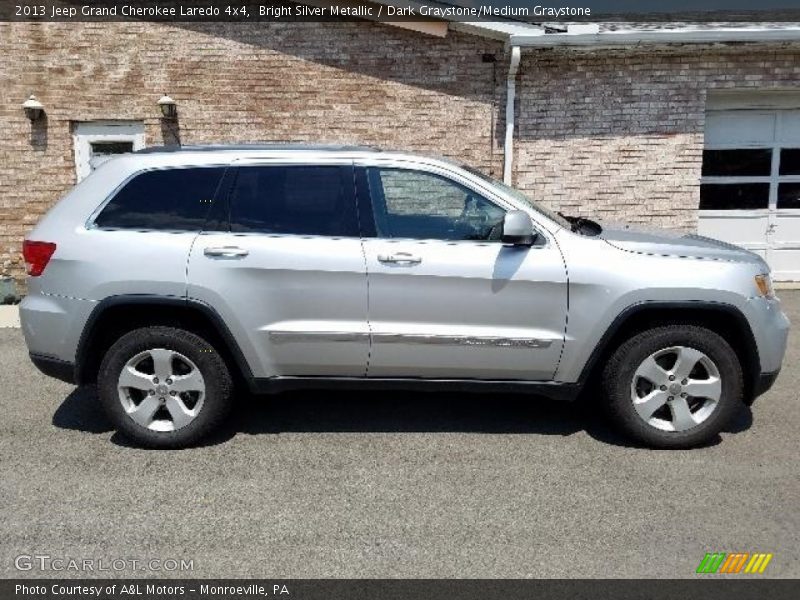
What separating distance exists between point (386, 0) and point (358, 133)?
1.60 meters

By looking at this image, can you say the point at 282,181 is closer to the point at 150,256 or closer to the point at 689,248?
the point at 150,256

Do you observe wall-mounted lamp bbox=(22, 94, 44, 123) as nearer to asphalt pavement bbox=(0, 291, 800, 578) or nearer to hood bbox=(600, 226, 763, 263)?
asphalt pavement bbox=(0, 291, 800, 578)

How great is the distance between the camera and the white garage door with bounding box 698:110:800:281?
7.87m

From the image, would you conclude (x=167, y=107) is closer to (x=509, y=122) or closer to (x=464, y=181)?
(x=509, y=122)

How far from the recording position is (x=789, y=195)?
8.15 m

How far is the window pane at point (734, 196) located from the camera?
8125 mm

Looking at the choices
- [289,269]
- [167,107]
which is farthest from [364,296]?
[167,107]

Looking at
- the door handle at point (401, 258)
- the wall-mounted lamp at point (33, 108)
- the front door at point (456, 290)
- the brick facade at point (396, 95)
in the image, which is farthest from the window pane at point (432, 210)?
the wall-mounted lamp at point (33, 108)

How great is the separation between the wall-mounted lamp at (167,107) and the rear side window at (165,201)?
4532 millimetres

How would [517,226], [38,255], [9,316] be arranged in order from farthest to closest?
[9,316] < [38,255] < [517,226]

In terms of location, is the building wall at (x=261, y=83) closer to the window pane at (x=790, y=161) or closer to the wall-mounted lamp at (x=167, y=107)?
the wall-mounted lamp at (x=167, y=107)

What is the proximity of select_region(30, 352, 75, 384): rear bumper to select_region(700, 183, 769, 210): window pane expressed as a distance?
25.5 feet

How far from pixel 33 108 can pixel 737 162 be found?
928cm
